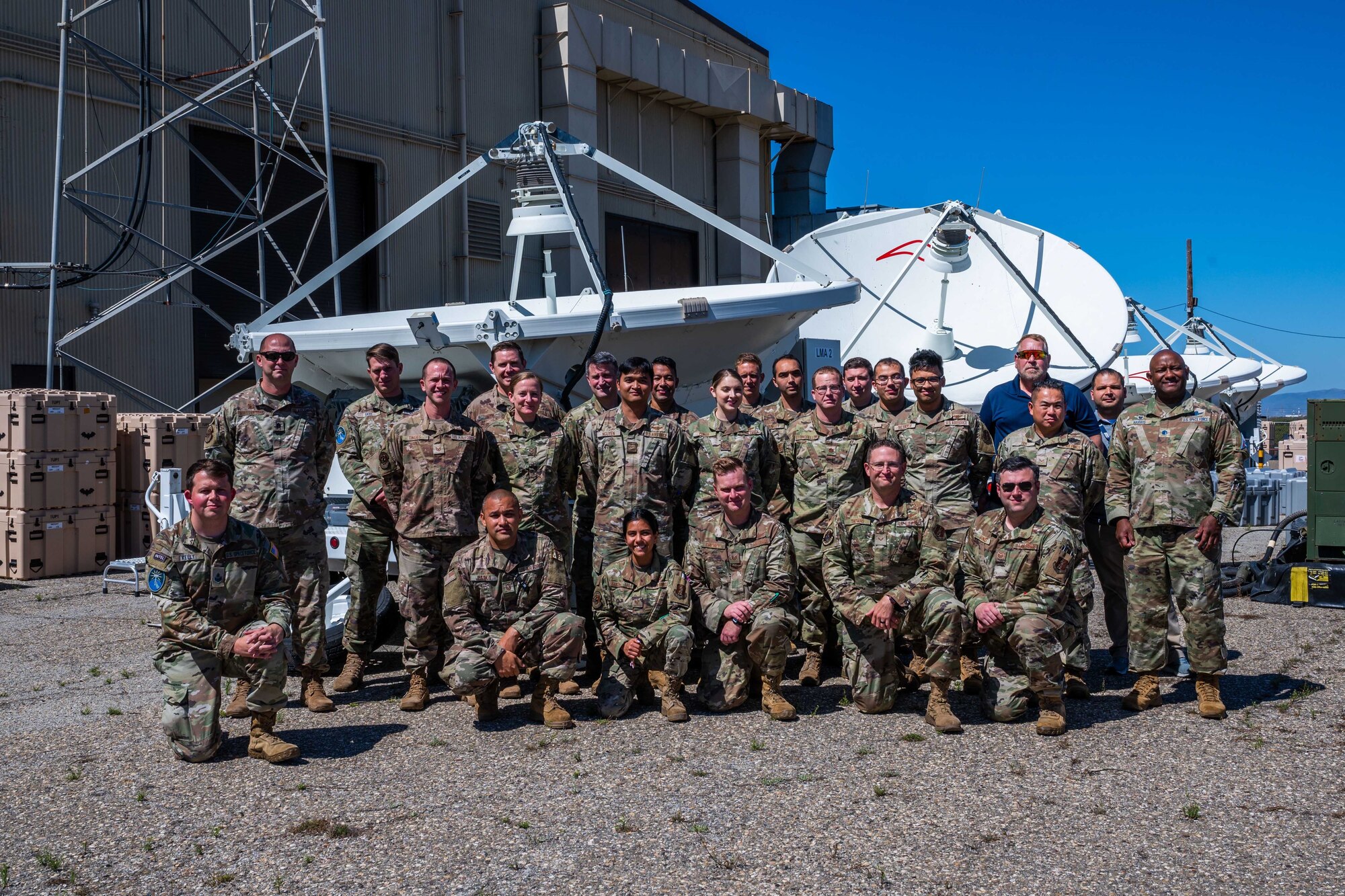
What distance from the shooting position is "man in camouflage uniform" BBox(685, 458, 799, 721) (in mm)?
5688

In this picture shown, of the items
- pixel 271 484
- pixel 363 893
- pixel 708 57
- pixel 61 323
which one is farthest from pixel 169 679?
pixel 708 57

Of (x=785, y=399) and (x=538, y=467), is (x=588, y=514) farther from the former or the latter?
(x=785, y=399)

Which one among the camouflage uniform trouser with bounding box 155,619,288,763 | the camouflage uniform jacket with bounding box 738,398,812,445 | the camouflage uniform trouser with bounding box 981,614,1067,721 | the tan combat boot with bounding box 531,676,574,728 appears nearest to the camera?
the camouflage uniform trouser with bounding box 155,619,288,763

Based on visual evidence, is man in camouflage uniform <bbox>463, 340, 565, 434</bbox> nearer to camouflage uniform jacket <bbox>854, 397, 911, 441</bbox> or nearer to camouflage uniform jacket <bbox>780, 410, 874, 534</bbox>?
camouflage uniform jacket <bbox>780, 410, 874, 534</bbox>

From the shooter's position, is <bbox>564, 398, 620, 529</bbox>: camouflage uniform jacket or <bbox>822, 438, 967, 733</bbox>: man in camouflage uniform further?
<bbox>564, 398, 620, 529</bbox>: camouflage uniform jacket

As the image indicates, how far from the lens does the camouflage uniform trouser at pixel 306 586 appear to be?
583cm

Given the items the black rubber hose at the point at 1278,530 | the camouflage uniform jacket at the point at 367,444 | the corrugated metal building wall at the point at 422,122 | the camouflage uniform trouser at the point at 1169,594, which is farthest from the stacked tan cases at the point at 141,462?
the black rubber hose at the point at 1278,530

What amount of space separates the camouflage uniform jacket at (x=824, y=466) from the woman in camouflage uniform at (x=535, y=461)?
129 cm

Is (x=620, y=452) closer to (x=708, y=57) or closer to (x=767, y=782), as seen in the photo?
(x=767, y=782)

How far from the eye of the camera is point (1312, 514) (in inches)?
344

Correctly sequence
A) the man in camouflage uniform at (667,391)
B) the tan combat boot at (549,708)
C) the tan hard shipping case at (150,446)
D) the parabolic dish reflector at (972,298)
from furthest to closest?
the parabolic dish reflector at (972,298) < the tan hard shipping case at (150,446) < the man in camouflage uniform at (667,391) < the tan combat boot at (549,708)

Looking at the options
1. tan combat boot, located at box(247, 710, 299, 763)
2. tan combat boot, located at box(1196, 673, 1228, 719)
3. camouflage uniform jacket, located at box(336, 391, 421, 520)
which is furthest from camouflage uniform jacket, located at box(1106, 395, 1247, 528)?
tan combat boot, located at box(247, 710, 299, 763)

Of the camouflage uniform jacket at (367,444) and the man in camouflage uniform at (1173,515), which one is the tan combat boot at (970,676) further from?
the camouflage uniform jacket at (367,444)

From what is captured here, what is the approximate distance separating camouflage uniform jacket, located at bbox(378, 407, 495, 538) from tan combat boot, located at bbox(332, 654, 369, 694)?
0.82m
